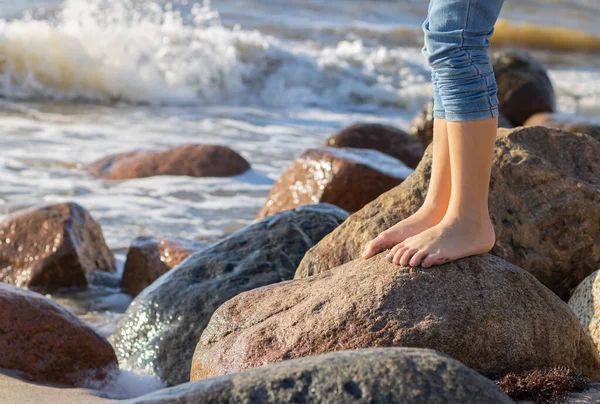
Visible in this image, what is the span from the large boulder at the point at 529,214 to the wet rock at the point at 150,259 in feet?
5.87

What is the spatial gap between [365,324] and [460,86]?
858mm

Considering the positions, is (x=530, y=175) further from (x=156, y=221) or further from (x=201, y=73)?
(x=201, y=73)

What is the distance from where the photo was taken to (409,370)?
6.61 feet

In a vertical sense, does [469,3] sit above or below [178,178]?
above

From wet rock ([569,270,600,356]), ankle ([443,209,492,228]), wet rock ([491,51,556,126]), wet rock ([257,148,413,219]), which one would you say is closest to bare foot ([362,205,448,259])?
ankle ([443,209,492,228])

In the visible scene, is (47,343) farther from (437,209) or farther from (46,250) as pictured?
(437,209)

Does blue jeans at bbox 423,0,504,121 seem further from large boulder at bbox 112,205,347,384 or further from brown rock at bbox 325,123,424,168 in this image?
brown rock at bbox 325,123,424,168

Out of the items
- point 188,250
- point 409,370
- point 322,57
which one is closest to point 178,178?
point 188,250

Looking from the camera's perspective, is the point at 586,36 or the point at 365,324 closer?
the point at 365,324

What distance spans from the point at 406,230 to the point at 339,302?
0.43 m

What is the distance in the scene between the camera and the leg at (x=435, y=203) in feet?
10.1

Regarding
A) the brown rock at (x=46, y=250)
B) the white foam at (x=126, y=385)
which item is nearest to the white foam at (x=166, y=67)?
the brown rock at (x=46, y=250)

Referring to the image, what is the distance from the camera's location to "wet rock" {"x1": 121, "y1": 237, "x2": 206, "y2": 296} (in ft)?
17.5

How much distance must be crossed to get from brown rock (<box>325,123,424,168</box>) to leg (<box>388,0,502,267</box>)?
500 cm
